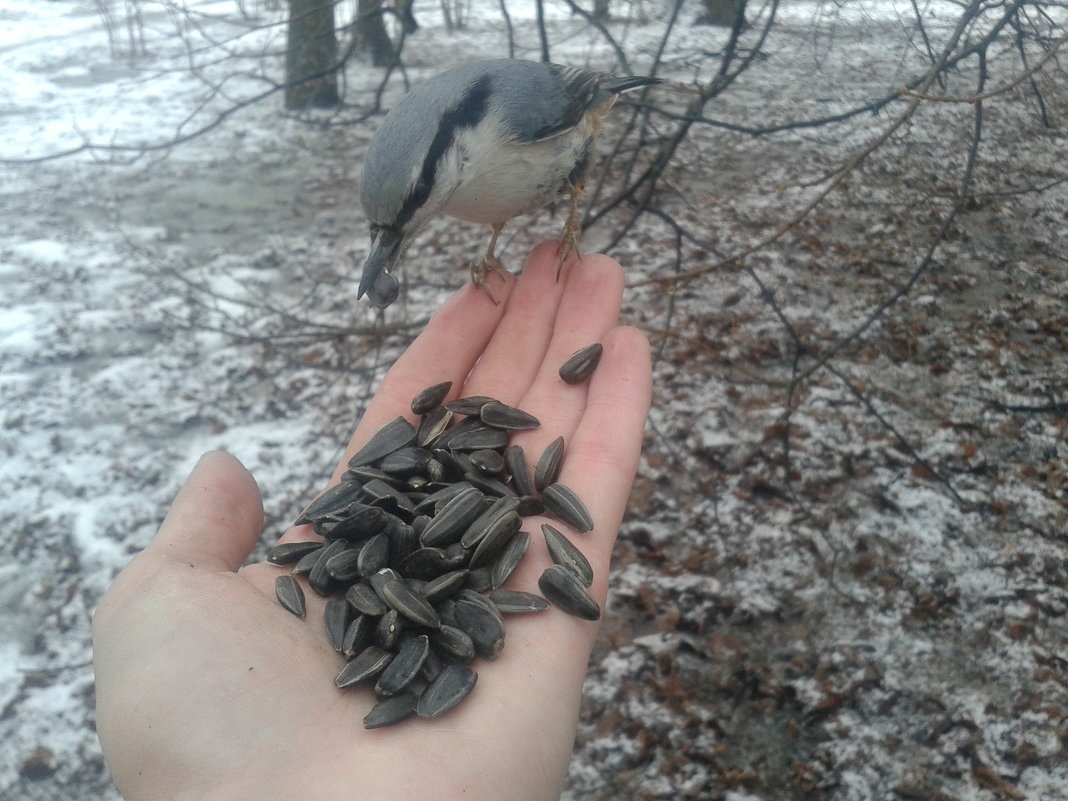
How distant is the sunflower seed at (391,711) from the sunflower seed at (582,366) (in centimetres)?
85

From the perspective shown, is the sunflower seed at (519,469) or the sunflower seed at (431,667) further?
the sunflower seed at (519,469)

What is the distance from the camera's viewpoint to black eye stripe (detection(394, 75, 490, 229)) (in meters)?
1.59

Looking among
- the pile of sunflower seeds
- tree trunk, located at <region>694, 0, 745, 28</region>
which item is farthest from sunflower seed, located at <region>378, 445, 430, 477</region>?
tree trunk, located at <region>694, 0, 745, 28</region>

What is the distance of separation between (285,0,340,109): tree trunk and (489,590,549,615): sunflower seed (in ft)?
10.5

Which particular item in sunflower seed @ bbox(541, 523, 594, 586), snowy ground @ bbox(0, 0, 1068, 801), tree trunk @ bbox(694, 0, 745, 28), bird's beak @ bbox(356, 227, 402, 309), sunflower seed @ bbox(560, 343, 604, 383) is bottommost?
snowy ground @ bbox(0, 0, 1068, 801)

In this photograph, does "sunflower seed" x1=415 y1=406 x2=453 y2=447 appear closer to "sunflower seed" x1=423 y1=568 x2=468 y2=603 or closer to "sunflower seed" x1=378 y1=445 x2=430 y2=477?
"sunflower seed" x1=378 y1=445 x2=430 y2=477

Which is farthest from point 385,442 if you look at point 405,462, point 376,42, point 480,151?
point 376,42

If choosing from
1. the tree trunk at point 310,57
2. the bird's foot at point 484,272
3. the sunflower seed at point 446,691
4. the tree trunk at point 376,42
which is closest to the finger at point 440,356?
the bird's foot at point 484,272

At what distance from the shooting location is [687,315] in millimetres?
3508

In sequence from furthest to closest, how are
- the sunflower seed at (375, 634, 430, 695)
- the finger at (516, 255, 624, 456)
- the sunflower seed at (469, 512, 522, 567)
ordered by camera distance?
the finger at (516, 255, 624, 456), the sunflower seed at (469, 512, 522, 567), the sunflower seed at (375, 634, 430, 695)

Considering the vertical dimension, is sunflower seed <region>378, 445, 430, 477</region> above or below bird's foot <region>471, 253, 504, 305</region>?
below

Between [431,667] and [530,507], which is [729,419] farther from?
[431,667]

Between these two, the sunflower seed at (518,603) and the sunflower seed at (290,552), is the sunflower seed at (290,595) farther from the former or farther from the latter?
the sunflower seed at (518,603)

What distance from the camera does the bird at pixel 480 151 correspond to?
5.14 feet
